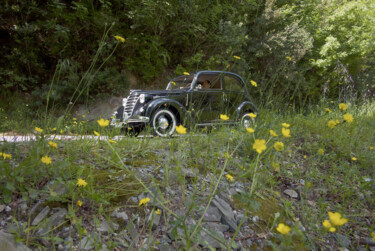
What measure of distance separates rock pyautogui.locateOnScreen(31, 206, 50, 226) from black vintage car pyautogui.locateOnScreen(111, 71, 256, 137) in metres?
2.48

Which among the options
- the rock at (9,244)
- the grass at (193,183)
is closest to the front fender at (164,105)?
the grass at (193,183)

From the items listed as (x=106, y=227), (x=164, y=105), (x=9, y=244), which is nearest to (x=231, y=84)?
(x=164, y=105)

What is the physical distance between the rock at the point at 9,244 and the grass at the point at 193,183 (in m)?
0.04

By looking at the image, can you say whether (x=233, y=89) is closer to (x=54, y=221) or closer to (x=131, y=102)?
(x=131, y=102)

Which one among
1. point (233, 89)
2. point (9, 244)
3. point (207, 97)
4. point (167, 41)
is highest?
point (167, 41)

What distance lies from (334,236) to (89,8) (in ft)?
28.7

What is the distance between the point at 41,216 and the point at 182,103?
3559 mm

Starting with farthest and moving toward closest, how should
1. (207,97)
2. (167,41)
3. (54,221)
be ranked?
(167,41), (207,97), (54,221)

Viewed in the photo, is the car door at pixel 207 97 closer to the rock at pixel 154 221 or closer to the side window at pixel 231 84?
the side window at pixel 231 84

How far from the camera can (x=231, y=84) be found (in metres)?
5.40

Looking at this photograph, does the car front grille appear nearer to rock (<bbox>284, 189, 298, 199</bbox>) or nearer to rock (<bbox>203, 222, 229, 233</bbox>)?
A: rock (<bbox>284, 189, 298, 199</bbox>)

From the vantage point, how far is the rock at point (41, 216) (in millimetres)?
1102

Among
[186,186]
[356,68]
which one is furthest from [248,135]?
[356,68]

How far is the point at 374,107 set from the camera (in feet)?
16.1
